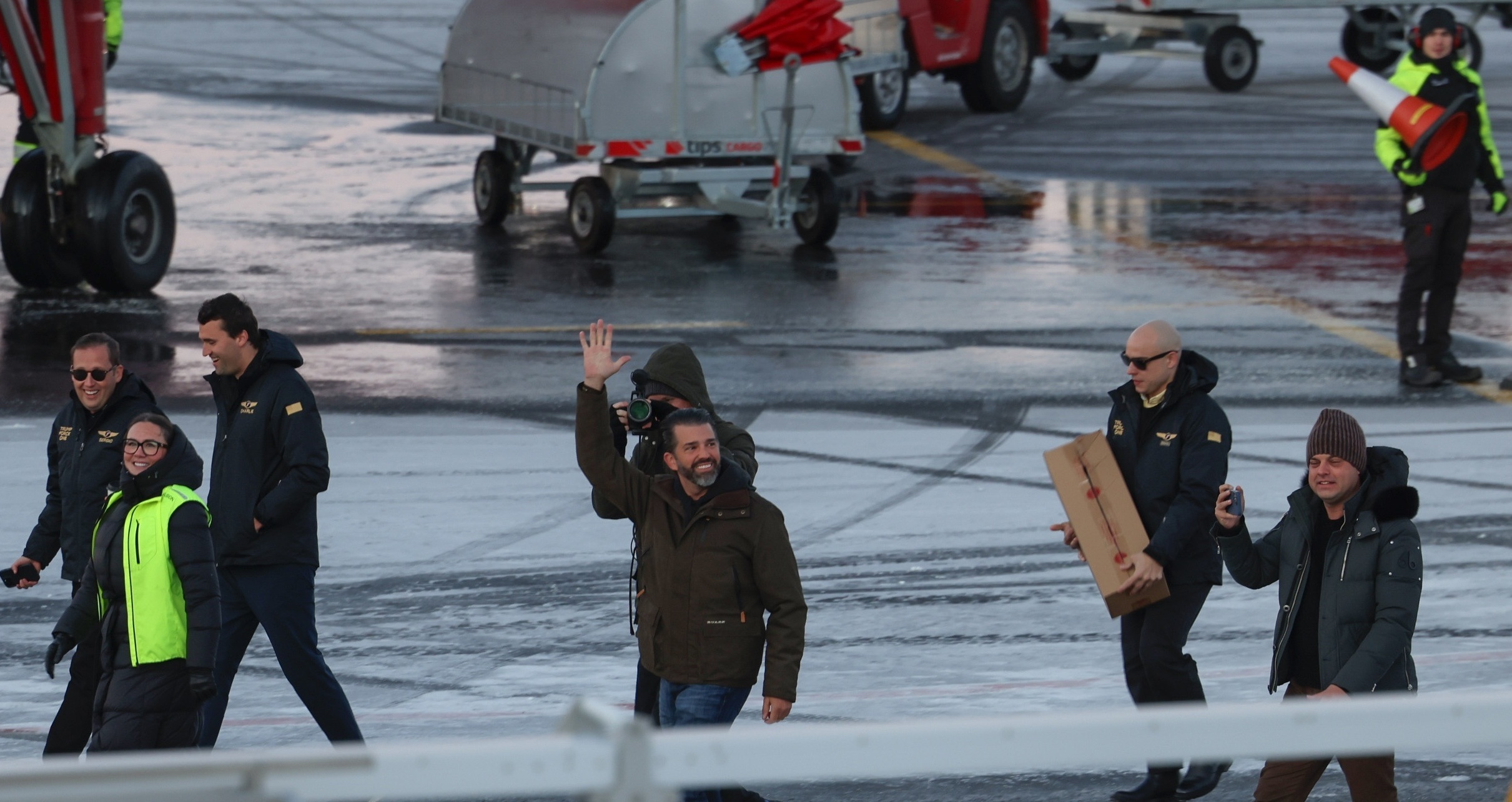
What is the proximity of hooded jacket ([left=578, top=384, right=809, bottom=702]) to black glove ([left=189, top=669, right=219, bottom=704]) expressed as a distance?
1.25 meters

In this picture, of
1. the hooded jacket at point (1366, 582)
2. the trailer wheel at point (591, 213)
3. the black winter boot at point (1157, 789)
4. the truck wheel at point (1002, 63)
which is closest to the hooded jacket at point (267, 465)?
the black winter boot at point (1157, 789)

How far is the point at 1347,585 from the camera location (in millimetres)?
5496

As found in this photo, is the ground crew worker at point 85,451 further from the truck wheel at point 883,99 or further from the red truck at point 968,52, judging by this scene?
the truck wheel at point 883,99

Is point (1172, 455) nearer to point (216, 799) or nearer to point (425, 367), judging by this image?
Result: point (216, 799)

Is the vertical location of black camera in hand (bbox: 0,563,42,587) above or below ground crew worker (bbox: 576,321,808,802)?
below

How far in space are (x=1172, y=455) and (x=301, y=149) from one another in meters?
18.3

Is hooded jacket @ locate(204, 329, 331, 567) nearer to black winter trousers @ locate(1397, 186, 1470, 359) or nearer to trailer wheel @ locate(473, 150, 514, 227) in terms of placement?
black winter trousers @ locate(1397, 186, 1470, 359)

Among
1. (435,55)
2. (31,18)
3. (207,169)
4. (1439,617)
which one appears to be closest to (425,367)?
(31,18)

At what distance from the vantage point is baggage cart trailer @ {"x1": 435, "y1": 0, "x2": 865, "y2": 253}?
54.0 feet

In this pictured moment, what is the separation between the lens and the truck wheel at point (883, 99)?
24391 millimetres

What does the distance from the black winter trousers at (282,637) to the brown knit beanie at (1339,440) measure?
3.10m

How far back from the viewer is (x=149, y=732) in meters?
5.69

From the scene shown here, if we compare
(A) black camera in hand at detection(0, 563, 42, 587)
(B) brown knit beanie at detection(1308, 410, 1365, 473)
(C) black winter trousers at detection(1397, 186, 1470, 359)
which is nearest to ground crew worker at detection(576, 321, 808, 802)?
(B) brown knit beanie at detection(1308, 410, 1365, 473)

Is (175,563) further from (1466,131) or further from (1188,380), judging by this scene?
(1466,131)
